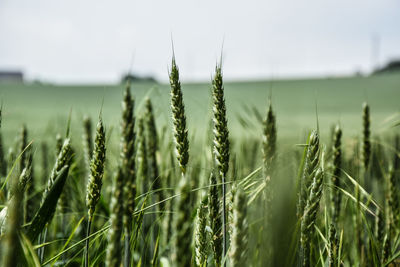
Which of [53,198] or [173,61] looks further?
[173,61]

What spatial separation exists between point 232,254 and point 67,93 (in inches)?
437

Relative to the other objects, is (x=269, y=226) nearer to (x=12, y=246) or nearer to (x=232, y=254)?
(x=232, y=254)

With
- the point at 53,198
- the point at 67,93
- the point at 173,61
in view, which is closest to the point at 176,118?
the point at 173,61

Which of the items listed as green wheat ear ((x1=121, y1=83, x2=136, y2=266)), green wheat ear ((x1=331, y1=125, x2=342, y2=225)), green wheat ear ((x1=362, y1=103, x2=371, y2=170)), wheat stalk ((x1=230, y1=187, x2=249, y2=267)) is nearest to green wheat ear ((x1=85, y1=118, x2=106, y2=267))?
green wheat ear ((x1=121, y1=83, x2=136, y2=266))

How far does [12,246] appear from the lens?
36 centimetres

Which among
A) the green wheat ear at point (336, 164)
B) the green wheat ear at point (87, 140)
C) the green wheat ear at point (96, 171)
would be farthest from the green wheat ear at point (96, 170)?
the green wheat ear at point (336, 164)

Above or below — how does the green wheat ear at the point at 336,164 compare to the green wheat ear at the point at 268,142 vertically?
below

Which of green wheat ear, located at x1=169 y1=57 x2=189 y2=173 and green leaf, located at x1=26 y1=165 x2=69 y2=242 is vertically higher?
green wheat ear, located at x1=169 y1=57 x2=189 y2=173

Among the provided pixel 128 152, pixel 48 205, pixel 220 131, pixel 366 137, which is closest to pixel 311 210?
pixel 220 131

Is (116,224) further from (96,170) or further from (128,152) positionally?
(96,170)

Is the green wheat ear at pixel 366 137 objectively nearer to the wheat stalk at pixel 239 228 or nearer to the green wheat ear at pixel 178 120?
the green wheat ear at pixel 178 120

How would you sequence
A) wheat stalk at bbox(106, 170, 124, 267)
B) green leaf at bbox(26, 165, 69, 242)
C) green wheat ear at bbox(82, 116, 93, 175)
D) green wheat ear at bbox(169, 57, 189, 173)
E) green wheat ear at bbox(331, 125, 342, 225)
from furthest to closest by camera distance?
green wheat ear at bbox(82, 116, 93, 175) < green wheat ear at bbox(331, 125, 342, 225) < green wheat ear at bbox(169, 57, 189, 173) < green leaf at bbox(26, 165, 69, 242) < wheat stalk at bbox(106, 170, 124, 267)

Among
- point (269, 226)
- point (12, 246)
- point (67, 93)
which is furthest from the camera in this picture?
point (67, 93)

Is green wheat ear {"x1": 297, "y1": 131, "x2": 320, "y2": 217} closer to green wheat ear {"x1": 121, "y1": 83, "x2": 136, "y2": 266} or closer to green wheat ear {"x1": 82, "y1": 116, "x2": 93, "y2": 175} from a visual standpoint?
green wheat ear {"x1": 121, "y1": 83, "x2": 136, "y2": 266}
